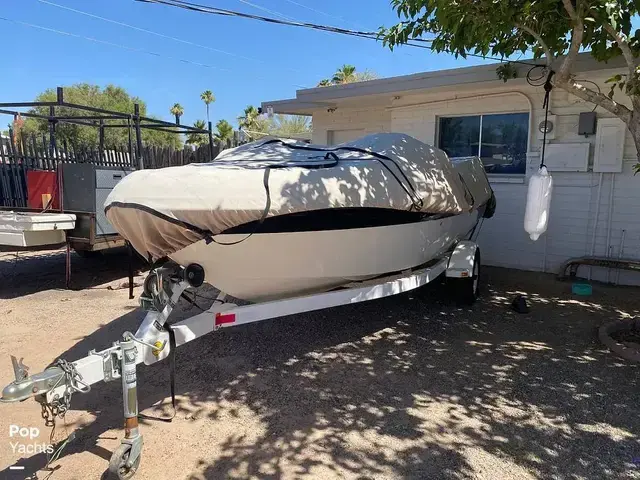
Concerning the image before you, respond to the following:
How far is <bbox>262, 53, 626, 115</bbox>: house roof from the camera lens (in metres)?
7.49

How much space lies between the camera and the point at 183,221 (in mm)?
3379

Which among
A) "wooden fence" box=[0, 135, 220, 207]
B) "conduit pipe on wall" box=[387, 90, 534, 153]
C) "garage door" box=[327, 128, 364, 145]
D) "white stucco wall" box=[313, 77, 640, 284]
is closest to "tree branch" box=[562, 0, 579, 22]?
"white stucco wall" box=[313, 77, 640, 284]

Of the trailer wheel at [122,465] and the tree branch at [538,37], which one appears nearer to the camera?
the trailer wheel at [122,465]

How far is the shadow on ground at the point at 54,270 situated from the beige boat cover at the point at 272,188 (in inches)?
159

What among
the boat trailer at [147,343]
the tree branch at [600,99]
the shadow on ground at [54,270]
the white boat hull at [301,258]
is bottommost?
the shadow on ground at [54,270]

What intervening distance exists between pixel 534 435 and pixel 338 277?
6.77 feet

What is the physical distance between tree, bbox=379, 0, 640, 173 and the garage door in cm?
545

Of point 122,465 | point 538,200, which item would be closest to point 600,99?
point 538,200

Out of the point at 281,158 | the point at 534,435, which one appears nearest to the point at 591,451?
the point at 534,435

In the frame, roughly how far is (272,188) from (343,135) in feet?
26.8

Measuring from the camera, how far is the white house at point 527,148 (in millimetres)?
7773

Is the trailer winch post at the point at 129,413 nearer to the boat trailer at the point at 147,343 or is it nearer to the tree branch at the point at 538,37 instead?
the boat trailer at the point at 147,343

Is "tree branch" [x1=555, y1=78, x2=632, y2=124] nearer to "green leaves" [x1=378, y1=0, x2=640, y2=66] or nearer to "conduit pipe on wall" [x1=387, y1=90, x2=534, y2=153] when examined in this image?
"green leaves" [x1=378, y1=0, x2=640, y2=66]

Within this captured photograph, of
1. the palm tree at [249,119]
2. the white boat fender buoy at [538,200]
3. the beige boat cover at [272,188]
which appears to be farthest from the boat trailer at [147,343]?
the palm tree at [249,119]
